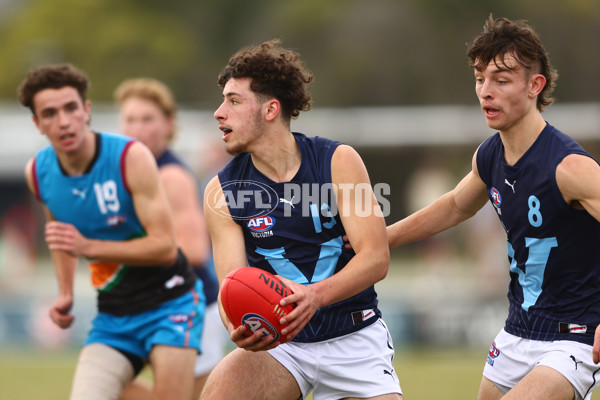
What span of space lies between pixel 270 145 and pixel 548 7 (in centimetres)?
3308

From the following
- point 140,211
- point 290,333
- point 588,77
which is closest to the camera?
point 290,333

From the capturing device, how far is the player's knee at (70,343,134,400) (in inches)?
224

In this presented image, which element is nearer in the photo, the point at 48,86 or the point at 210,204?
the point at 210,204

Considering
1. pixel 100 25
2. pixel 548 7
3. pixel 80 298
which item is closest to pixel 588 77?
pixel 548 7

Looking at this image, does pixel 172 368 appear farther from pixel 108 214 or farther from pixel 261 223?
pixel 261 223

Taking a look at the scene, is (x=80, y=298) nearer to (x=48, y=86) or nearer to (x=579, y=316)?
(x=48, y=86)

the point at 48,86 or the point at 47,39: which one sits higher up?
the point at 47,39

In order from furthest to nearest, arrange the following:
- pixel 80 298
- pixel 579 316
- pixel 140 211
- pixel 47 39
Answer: pixel 47 39, pixel 80 298, pixel 140 211, pixel 579 316

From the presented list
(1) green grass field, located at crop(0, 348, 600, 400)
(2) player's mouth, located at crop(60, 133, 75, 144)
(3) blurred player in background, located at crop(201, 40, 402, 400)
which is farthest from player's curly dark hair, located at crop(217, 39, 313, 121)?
(1) green grass field, located at crop(0, 348, 600, 400)

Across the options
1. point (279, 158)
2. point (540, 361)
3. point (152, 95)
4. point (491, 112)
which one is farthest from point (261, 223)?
point (152, 95)

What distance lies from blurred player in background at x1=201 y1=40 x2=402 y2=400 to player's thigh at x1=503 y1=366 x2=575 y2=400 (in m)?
0.65

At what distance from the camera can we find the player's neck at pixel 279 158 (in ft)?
16.3

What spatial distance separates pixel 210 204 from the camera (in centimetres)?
502

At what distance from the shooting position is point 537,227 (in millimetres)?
4871
